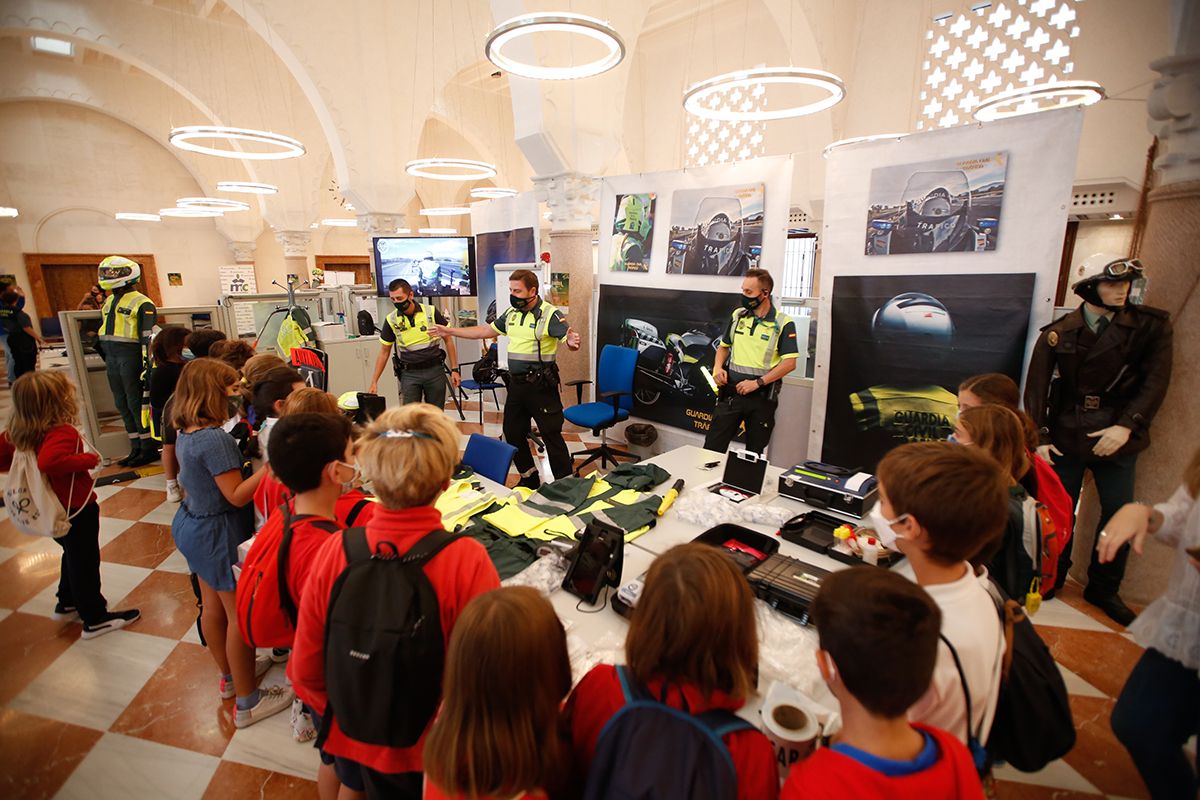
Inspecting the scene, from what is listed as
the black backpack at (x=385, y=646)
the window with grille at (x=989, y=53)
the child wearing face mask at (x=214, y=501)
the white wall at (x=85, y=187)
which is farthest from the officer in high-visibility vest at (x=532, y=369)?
the white wall at (x=85, y=187)

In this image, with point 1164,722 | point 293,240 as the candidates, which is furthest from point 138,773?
point 293,240

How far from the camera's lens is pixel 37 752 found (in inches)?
81.3

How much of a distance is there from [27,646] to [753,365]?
4453 millimetres

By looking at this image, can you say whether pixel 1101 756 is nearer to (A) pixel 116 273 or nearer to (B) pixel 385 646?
(B) pixel 385 646

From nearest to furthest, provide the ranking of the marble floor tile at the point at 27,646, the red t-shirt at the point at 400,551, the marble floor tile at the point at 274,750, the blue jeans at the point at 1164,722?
the red t-shirt at the point at 400,551, the blue jeans at the point at 1164,722, the marble floor tile at the point at 274,750, the marble floor tile at the point at 27,646

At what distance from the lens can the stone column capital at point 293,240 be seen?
434 inches

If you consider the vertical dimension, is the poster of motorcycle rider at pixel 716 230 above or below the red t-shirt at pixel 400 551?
above

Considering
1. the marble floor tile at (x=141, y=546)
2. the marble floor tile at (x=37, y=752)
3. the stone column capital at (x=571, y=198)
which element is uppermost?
the stone column capital at (x=571, y=198)

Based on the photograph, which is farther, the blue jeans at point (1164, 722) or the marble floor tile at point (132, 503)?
the marble floor tile at point (132, 503)

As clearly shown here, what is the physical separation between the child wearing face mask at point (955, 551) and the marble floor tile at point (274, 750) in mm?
2109

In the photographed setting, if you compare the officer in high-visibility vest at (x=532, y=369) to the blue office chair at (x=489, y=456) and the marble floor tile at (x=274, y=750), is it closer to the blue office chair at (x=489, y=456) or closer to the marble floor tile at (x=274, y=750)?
the blue office chair at (x=489, y=456)

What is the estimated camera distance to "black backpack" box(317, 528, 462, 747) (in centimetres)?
111

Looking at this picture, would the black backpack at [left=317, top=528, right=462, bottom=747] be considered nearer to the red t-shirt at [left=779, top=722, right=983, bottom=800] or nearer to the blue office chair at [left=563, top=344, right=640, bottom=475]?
the red t-shirt at [left=779, top=722, right=983, bottom=800]

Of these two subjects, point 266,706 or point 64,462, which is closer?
point 266,706
